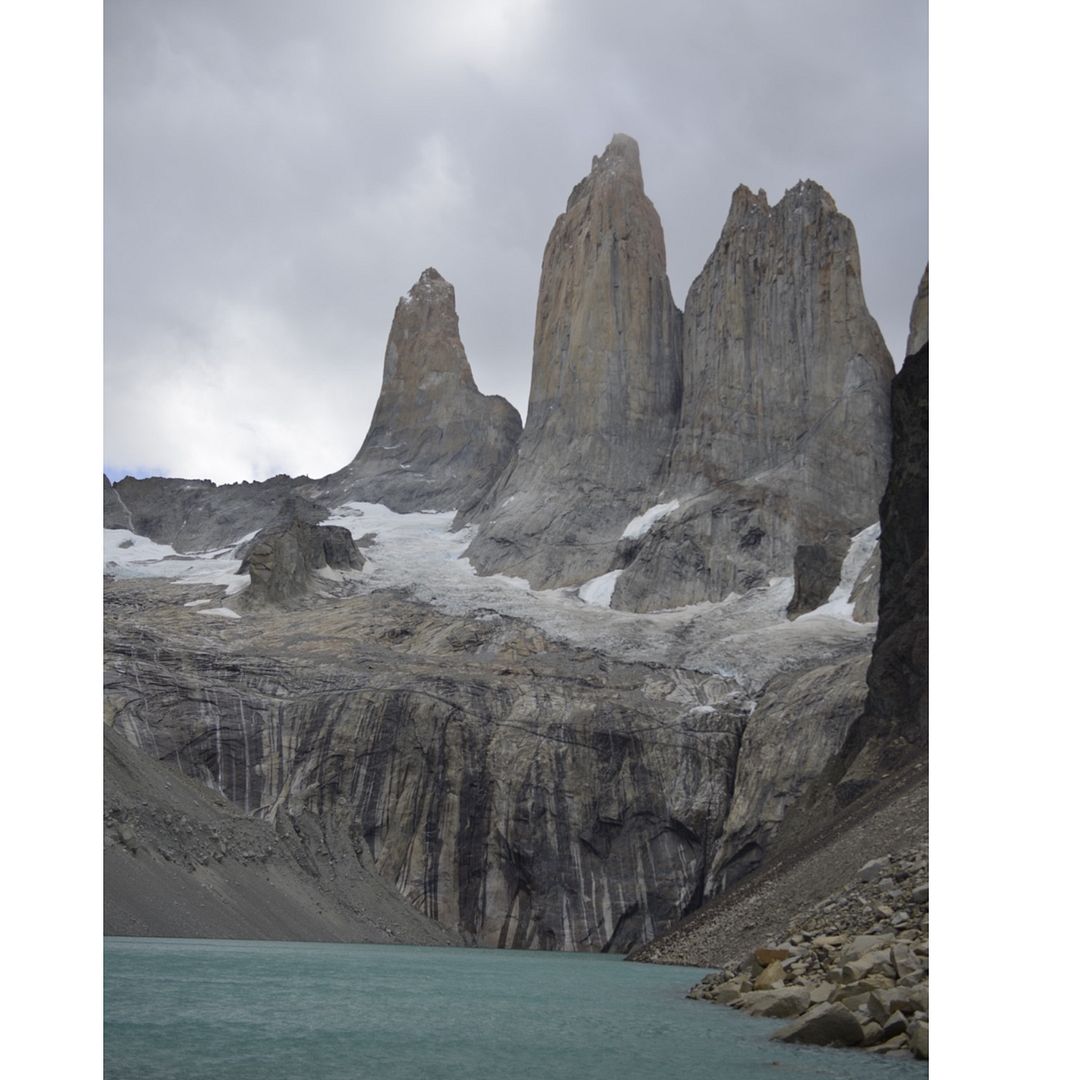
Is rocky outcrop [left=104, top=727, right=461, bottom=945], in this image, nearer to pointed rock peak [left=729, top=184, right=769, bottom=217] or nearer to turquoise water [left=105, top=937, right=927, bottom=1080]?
turquoise water [left=105, top=937, right=927, bottom=1080]

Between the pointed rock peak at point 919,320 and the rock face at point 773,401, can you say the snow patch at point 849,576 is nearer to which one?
the rock face at point 773,401

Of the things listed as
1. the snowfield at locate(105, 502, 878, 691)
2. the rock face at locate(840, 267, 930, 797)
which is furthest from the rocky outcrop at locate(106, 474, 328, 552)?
the rock face at locate(840, 267, 930, 797)

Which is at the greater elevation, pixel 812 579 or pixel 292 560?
pixel 292 560

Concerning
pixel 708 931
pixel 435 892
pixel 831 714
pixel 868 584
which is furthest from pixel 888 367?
pixel 708 931

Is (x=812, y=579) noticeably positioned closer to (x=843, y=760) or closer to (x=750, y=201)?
(x=843, y=760)

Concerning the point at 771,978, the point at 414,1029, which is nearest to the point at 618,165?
the point at 771,978
